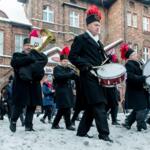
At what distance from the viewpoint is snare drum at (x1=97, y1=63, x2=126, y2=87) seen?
5.50m

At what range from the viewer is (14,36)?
2659cm

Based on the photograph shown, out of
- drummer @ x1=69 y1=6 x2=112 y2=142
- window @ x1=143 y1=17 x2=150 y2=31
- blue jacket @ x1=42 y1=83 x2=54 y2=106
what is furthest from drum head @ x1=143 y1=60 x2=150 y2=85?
window @ x1=143 y1=17 x2=150 y2=31

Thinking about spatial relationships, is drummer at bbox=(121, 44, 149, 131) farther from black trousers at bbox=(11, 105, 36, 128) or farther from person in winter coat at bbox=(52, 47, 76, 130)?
black trousers at bbox=(11, 105, 36, 128)

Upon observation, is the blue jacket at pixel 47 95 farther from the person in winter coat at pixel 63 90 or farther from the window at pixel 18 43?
the window at pixel 18 43

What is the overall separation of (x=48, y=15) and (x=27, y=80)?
22.9 metres

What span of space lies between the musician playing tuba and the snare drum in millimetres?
1532

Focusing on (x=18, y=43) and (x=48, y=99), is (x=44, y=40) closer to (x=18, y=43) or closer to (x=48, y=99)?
(x=48, y=99)

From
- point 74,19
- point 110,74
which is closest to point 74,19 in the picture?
point 74,19

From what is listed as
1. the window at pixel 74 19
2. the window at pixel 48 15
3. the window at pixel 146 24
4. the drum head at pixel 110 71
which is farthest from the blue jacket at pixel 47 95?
the window at pixel 146 24

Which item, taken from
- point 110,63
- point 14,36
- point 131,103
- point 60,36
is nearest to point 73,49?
point 110,63

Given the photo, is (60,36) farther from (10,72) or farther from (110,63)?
(110,63)

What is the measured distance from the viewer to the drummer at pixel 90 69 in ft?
18.3

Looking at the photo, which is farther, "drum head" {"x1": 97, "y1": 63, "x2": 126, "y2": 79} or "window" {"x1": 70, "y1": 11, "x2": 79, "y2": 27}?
"window" {"x1": 70, "y1": 11, "x2": 79, "y2": 27}

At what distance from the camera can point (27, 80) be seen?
656 cm
